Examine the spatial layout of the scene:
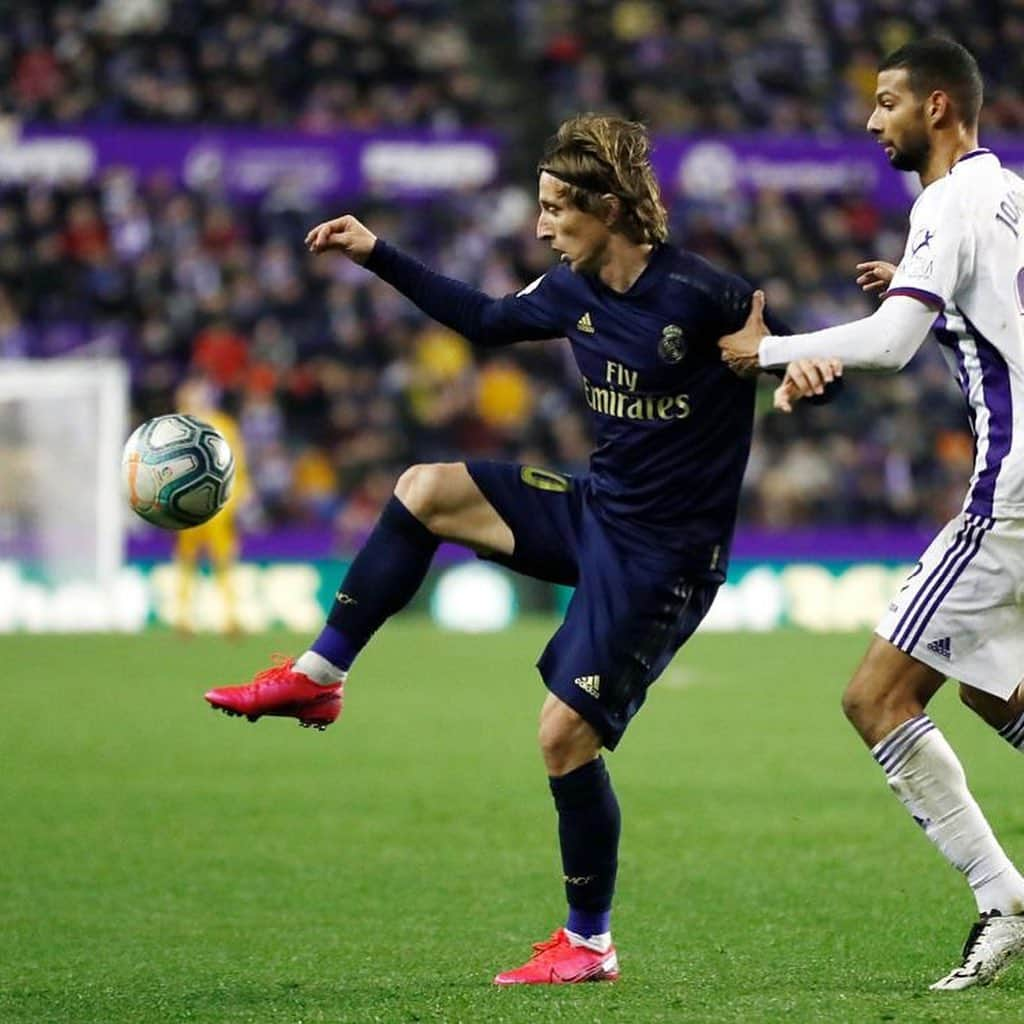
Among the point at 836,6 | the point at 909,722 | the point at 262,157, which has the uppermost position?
the point at 836,6

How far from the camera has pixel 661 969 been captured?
570 cm

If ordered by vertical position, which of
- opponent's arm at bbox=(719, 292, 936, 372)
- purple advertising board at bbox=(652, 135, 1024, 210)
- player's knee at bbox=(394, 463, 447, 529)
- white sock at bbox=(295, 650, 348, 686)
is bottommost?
white sock at bbox=(295, 650, 348, 686)

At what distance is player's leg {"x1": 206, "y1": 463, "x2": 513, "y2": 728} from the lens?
18.8 ft

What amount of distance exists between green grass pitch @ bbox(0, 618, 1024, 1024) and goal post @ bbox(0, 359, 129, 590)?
4840 millimetres

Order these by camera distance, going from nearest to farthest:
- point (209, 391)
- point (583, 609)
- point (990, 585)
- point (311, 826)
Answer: point (990, 585) < point (583, 609) < point (311, 826) < point (209, 391)

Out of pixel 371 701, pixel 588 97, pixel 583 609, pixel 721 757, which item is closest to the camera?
pixel 583 609

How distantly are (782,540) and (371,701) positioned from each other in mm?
7855

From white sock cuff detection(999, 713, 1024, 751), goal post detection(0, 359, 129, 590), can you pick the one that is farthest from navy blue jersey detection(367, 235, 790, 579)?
goal post detection(0, 359, 129, 590)

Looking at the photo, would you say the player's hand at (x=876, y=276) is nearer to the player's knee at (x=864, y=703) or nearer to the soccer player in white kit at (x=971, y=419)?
the soccer player in white kit at (x=971, y=419)

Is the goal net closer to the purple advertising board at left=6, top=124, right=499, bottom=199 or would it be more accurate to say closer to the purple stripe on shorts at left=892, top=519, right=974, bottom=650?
the purple advertising board at left=6, top=124, right=499, bottom=199

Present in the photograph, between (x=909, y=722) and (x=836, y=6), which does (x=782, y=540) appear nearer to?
(x=836, y=6)

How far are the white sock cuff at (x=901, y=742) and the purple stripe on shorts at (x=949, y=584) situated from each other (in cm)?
22

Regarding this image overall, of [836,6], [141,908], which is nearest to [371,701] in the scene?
[141,908]

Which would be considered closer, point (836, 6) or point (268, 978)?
point (268, 978)
